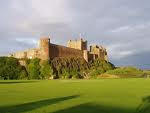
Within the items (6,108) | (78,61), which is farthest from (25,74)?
(6,108)

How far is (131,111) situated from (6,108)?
355cm

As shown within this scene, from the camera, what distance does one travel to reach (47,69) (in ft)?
271

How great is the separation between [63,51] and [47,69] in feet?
45.5

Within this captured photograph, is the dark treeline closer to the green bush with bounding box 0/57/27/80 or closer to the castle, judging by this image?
the green bush with bounding box 0/57/27/80

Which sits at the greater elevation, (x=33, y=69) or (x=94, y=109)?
(x=33, y=69)

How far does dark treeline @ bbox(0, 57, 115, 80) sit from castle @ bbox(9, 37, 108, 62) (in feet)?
5.06

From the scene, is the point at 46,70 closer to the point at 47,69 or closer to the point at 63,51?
the point at 47,69

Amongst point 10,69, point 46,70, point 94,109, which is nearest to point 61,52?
point 46,70

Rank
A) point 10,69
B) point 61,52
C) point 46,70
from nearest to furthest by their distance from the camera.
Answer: point 10,69
point 46,70
point 61,52

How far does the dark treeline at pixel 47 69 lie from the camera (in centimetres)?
7844

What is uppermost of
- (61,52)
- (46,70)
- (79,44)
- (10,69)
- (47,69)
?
(79,44)

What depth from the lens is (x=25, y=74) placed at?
263 ft

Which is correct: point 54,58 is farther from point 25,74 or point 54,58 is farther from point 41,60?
point 25,74

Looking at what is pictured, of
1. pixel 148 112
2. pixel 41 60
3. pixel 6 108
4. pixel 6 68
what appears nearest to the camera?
pixel 148 112
